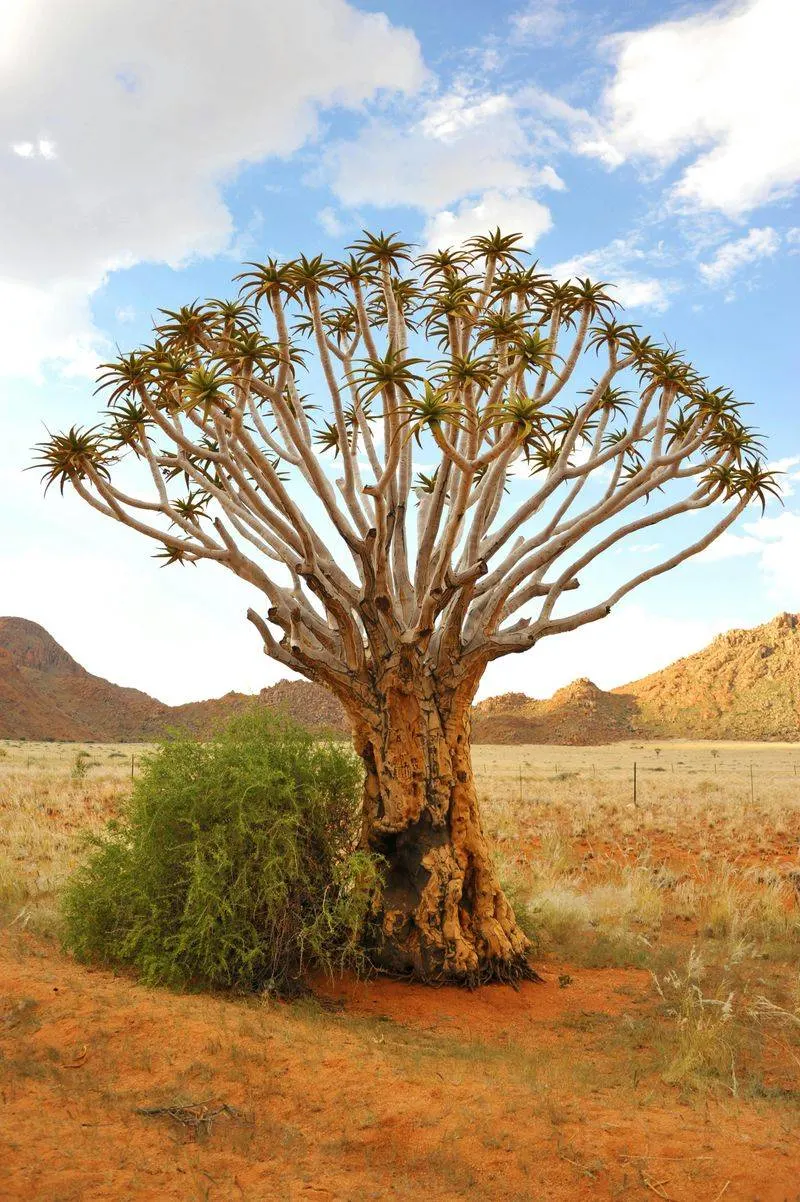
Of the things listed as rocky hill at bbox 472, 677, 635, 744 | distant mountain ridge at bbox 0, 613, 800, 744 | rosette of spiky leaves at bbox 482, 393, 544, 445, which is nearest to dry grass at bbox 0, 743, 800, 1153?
rosette of spiky leaves at bbox 482, 393, 544, 445

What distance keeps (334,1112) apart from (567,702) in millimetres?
83586

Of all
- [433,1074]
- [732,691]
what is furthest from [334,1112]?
[732,691]

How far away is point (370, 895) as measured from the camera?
9.01m

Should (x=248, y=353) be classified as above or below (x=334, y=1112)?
above

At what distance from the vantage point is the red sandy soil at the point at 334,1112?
4.59 metres

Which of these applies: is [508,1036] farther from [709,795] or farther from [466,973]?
[709,795]

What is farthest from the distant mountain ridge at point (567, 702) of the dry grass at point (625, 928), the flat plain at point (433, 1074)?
the flat plain at point (433, 1074)

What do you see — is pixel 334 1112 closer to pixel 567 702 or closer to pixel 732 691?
pixel 567 702

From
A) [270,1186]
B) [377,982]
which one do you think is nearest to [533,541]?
[377,982]

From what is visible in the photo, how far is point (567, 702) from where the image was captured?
87.1 metres

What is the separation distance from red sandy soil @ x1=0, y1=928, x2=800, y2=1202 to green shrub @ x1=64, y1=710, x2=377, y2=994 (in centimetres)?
52

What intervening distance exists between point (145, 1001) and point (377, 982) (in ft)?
7.95

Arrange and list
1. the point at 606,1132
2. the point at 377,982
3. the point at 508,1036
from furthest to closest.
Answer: the point at 377,982 → the point at 508,1036 → the point at 606,1132

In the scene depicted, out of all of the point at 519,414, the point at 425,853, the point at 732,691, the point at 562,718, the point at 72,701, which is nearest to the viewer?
the point at 519,414
